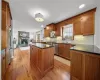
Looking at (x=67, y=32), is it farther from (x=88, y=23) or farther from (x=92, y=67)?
(x=92, y=67)

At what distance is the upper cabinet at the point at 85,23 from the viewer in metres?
2.94

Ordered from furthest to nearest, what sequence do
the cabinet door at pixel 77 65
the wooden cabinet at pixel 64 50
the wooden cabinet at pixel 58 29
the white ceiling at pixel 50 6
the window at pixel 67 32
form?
the wooden cabinet at pixel 58 29, the window at pixel 67 32, the wooden cabinet at pixel 64 50, the white ceiling at pixel 50 6, the cabinet door at pixel 77 65

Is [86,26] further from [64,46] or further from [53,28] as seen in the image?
[53,28]

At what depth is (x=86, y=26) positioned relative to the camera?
3133mm

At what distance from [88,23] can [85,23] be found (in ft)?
0.49

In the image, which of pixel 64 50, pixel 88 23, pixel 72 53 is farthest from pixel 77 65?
pixel 64 50

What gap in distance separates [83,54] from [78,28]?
242 cm

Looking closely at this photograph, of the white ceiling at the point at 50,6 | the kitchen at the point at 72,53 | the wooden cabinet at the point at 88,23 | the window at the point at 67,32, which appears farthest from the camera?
the window at the point at 67,32

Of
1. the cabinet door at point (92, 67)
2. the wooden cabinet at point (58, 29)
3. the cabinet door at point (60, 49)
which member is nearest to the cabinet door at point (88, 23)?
the cabinet door at point (60, 49)

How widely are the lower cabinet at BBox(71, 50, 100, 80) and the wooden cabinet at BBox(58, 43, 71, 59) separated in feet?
7.01

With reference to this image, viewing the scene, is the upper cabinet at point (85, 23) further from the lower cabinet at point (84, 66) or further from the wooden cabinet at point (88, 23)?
the lower cabinet at point (84, 66)

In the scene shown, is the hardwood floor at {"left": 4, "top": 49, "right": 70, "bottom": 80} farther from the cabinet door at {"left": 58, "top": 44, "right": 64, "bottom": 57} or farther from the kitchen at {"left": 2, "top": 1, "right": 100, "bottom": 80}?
the cabinet door at {"left": 58, "top": 44, "right": 64, "bottom": 57}

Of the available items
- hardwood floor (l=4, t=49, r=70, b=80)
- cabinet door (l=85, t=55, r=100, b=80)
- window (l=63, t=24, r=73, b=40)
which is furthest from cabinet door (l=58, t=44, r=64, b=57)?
cabinet door (l=85, t=55, r=100, b=80)

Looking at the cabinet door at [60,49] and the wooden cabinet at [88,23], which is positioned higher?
the wooden cabinet at [88,23]
